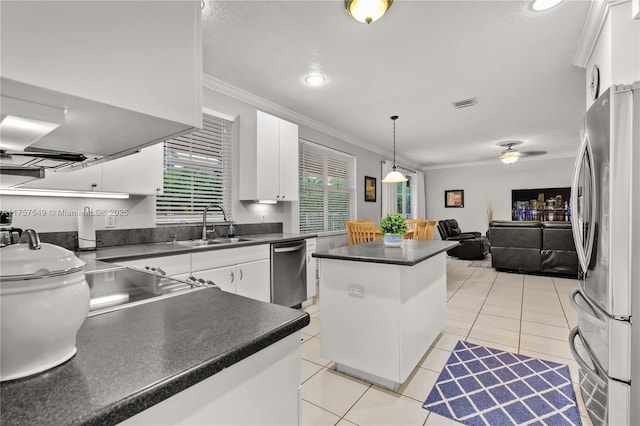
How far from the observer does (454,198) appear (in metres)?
9.45

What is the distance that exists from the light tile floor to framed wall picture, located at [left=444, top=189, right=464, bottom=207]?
15.0ft

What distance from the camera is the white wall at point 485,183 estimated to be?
8.10 metres

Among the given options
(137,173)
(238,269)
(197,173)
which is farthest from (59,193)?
(238,269)

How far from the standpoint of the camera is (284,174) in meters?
3.84

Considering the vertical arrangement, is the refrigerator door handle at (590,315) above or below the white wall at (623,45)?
below

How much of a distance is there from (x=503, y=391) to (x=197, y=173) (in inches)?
128

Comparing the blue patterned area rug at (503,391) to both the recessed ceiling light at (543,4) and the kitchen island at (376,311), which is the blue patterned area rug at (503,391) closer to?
the kitchen island at (376,311)

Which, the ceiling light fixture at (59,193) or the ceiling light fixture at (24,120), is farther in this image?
the ceiling light fixture at (59,193)

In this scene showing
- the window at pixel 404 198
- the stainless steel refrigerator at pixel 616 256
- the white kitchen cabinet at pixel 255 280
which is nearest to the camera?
the stainless steel refrigerator at pixel 616 256

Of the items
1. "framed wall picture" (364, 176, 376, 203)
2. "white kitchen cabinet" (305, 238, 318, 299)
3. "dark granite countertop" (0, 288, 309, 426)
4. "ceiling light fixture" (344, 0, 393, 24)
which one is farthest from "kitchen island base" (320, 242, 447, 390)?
"framed wall picture" (364, 176, 376, 203)

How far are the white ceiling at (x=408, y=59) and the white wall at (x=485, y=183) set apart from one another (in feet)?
12.3

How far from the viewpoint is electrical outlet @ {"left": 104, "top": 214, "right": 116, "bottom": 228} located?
2.54 m

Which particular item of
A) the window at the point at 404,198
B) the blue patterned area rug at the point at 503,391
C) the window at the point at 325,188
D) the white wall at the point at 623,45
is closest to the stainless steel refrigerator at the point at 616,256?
the blue patterned area rug at the point at 503,391

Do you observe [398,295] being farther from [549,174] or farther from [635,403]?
[549,174]
